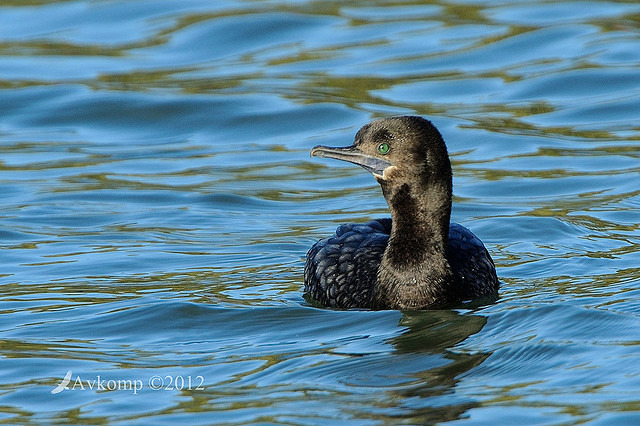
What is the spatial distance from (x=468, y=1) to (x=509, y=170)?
18.9 ft

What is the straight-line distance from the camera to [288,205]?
450 inches

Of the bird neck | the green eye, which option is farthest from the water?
the green eye

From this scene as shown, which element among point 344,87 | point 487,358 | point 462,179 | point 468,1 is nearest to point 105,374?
point 487,358

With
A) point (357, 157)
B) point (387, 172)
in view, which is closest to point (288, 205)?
point (357, 157)

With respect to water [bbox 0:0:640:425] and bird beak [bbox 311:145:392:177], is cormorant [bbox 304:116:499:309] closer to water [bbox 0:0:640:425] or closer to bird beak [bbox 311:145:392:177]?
bird beak [bbox 311:145:392:177]

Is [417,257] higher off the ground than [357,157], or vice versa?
[357,157]

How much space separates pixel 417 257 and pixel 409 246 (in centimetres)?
9

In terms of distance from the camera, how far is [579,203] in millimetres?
11031

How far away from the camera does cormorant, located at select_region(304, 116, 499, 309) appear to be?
795cm

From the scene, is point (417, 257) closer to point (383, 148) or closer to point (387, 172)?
point (387, 172)

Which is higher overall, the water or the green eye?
the green eye

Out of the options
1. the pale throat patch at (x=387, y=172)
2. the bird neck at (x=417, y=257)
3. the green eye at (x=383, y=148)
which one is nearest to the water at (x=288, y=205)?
the bird neck at (x=417, y=257)

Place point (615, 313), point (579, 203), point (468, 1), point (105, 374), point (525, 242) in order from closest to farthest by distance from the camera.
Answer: point (105, 374), point (615, 313), point (525, 242), point (579, 203), point (468, 1)

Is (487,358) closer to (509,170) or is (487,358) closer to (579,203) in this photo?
(579,203)
